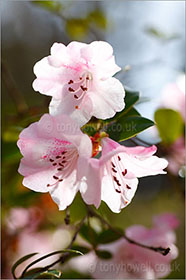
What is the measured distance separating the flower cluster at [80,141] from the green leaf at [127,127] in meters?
0.03

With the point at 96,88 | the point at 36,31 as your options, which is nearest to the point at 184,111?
the point at 96,88

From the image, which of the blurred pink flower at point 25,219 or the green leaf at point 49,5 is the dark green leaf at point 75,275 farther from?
the green leaf at point 49,5

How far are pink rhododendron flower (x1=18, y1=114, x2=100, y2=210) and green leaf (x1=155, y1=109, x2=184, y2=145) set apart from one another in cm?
43

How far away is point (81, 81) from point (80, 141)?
153 mm

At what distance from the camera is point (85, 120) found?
706 mm

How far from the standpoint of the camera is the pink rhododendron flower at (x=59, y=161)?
0.66 m

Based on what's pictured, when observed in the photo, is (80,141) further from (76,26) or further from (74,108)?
(76,26)

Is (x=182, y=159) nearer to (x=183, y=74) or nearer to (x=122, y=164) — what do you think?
(x=183, y=74)

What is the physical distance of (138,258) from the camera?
1.11m

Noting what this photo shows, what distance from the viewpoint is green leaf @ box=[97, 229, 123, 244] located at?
965 millimetres

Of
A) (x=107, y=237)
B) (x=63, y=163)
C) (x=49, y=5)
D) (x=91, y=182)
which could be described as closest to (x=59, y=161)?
(x=63, y=163)

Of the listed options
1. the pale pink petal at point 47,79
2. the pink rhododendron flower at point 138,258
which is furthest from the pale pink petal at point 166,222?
the pale pink petal at point 47,79

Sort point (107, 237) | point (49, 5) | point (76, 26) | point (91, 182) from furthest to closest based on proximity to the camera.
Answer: point (76, 26), point (49, 5), point (107, 237), point (91, 182)

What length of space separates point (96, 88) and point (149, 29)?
3.29 feet
